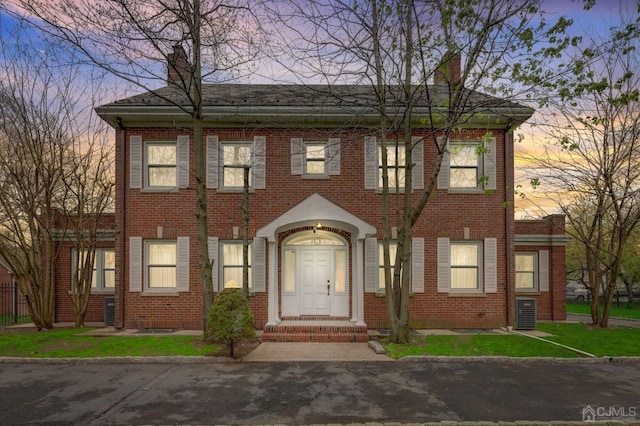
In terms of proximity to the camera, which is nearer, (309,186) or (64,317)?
(309,186)

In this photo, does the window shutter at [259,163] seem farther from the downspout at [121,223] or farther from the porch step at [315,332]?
the porch step at [315,332]

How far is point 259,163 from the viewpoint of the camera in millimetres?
11883

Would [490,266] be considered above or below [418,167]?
below

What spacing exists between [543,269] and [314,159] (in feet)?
34.2

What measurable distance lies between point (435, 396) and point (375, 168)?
7.23 metres

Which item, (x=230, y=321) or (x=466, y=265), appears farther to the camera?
(x=466, y=265)

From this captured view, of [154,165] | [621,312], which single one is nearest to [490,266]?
[154,165]

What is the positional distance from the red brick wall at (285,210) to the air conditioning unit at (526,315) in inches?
19.1

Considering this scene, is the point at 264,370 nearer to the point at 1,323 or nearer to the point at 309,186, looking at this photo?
the point at 309,186

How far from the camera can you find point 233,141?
12.0 metres

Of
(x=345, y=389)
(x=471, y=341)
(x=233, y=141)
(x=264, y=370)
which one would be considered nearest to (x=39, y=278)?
(x=233, y=141)

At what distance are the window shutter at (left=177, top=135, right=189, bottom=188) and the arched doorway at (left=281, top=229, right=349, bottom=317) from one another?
3.71 metres

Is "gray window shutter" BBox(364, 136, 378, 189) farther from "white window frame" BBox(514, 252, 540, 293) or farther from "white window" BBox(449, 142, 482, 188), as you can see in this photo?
A: "white window frame" BBox(514, 252, 540, 293)

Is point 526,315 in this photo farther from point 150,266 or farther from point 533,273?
point 150,266
